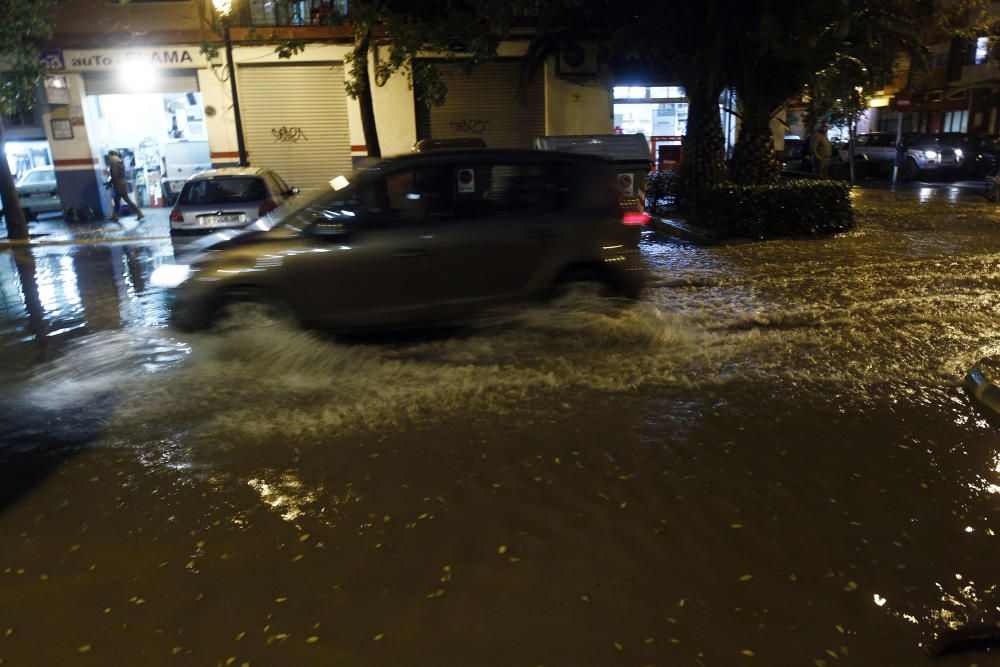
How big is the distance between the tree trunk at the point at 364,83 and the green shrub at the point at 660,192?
5972 mm

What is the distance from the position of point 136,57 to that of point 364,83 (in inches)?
286

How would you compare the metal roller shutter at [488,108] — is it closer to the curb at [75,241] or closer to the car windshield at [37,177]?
the curb at [75,241]

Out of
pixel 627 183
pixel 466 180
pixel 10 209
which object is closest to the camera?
pixel 466 180

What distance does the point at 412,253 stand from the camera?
6418 millimetres

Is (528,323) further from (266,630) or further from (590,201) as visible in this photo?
(266,630)

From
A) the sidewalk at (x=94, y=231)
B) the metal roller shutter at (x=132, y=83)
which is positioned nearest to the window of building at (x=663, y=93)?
the metal roller shutter at (x=132, y=83)

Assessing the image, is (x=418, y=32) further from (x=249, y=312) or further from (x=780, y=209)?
(x=249, y=312)

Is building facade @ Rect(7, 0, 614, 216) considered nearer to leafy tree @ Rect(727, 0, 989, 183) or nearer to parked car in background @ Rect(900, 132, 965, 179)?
leafy tree @ Rect(727, 0, 989, 183)

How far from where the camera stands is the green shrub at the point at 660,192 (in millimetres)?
15922

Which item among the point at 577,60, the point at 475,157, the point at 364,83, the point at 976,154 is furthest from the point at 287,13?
the point at 976,154

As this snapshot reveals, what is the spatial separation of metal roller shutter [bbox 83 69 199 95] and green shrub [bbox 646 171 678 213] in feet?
38.9

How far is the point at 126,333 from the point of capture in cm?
776

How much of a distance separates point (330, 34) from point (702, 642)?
18.9m

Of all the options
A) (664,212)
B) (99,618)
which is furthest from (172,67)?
(99,618)
